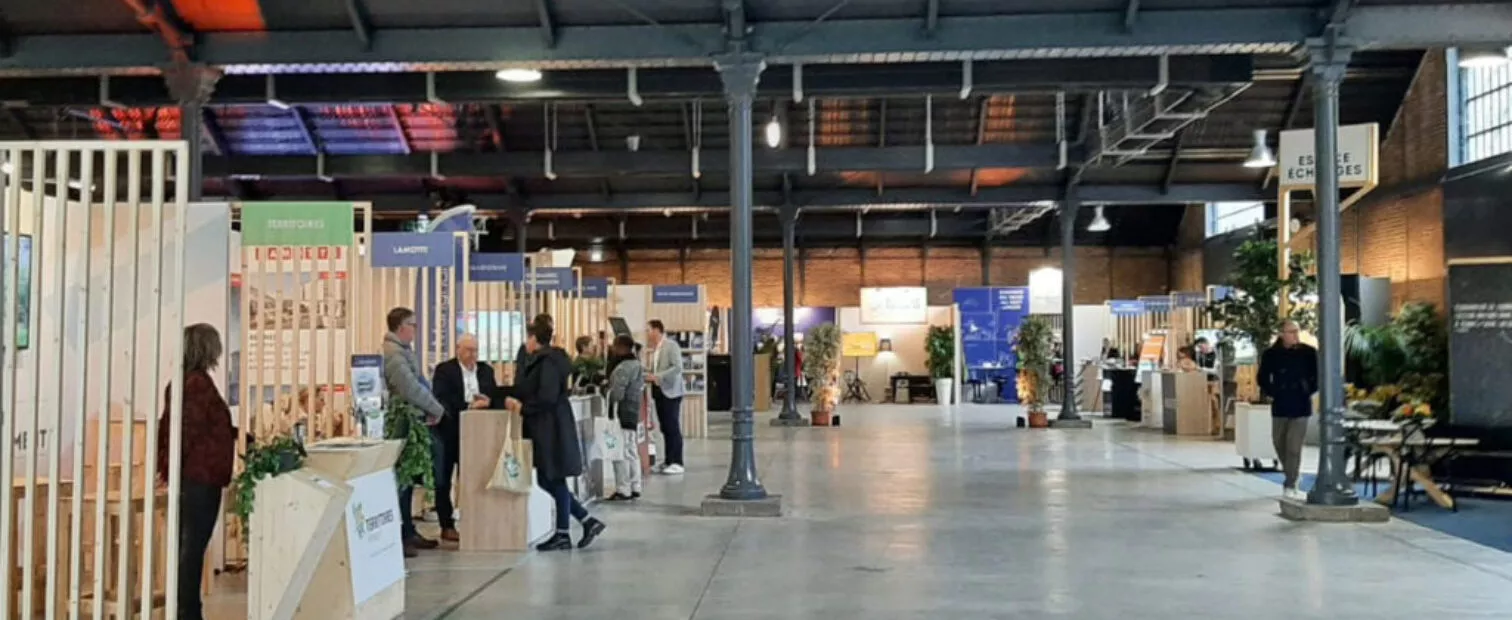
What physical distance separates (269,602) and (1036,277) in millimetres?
24714

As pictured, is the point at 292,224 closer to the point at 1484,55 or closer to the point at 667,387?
the point at 667,387

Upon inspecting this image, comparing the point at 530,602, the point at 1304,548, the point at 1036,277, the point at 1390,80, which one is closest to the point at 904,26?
the point at 1304,548

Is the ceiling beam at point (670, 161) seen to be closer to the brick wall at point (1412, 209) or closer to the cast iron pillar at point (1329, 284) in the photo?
the brick wall at point (1412, 209)

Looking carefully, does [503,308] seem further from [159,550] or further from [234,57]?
[159,550]

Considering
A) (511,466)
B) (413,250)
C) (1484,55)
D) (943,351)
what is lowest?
(511,466)

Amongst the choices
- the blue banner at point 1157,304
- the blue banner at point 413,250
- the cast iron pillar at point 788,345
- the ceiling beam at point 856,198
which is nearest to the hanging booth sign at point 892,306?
the blue banner at point 1157,304

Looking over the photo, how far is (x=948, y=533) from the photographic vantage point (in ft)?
28.7

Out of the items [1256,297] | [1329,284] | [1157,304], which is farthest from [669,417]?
[1157,304]

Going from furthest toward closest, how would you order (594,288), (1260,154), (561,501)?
(594,288), (1260,154), (561,501)

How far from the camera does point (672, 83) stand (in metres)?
11.9

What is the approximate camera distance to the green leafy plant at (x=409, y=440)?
7449mm

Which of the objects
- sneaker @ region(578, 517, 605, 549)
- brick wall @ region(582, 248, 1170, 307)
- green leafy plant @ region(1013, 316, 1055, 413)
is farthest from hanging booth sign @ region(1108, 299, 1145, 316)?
sneaker @ region(578, 517, 605, 549)

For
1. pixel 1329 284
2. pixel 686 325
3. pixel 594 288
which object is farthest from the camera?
pixel 686 325

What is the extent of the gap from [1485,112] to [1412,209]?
1.87 metres
